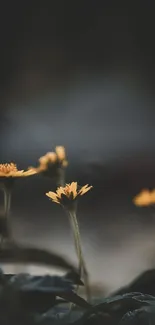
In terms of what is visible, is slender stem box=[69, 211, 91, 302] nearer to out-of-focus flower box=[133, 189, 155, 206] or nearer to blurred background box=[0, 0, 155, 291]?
out-of-focus flower box=[133, 189, 155, 206]

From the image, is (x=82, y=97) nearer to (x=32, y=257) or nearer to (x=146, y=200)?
(x=146, y=200)

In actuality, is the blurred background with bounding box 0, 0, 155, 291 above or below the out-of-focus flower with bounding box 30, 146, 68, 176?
above

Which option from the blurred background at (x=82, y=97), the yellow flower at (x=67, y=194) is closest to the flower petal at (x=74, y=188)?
the yellow flower at (x=67, y=194)

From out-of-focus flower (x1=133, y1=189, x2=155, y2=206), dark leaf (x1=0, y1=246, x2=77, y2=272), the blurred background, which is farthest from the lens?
the blurred background

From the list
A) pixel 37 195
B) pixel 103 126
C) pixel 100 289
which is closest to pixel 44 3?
pixel 103 126

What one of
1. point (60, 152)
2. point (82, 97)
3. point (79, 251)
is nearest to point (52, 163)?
point (60, 152)

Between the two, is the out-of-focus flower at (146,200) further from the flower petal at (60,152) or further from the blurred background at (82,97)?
the blurred background at (82,97)

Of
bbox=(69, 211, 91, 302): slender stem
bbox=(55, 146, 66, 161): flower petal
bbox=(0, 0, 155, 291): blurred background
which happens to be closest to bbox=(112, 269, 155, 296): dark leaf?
bbox=(69, 211, 91, 302): slender stem

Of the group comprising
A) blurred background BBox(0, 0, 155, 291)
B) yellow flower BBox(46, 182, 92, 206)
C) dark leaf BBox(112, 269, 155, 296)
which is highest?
blurred background BBox(0, 0, 155, 291)
